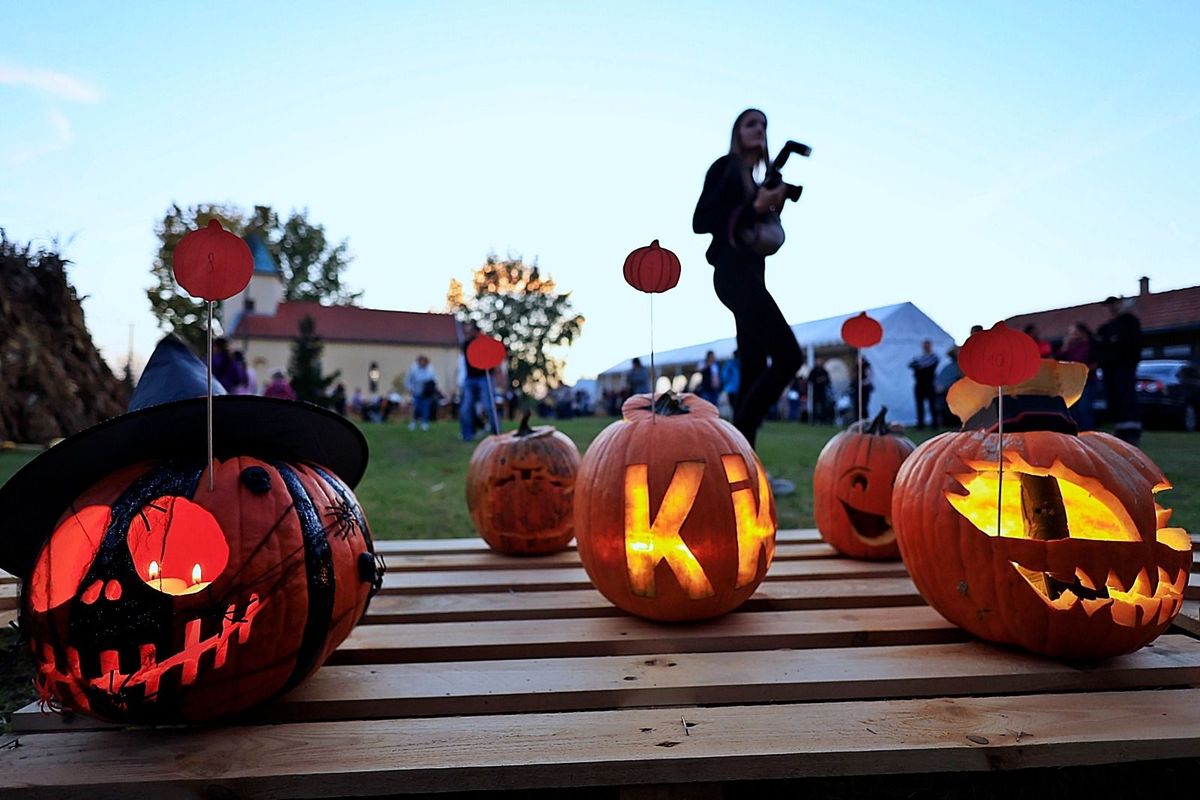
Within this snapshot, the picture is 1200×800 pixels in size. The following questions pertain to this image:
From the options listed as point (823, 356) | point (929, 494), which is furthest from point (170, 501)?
point (823, 356)

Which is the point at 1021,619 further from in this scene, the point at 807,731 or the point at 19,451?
the point at 19,451

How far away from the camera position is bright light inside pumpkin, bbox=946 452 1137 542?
168 cm

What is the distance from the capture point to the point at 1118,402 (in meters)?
7.29

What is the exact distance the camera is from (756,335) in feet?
11.8

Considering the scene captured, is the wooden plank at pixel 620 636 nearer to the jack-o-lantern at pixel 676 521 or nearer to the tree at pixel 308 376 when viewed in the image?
the jack-o-lantern at pixel 676 521

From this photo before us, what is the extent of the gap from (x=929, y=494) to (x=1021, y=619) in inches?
14.5

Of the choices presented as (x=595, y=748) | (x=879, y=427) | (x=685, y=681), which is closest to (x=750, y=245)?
(x=879, y=427)

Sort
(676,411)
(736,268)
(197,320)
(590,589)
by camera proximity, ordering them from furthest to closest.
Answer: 1. (197,320)
2. (736,268)
3. (590,589)
4. (676,411)

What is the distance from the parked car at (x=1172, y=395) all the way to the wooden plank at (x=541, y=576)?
1196 cm

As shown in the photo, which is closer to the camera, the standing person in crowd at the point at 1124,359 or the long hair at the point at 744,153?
the long hair at the point at 744,153

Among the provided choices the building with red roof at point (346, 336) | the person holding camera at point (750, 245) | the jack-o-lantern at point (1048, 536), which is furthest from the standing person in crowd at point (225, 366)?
the building with red roof at point (346, 336)

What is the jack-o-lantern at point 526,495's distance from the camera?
9.73 ft

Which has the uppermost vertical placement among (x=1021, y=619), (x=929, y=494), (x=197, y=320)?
(x=197, y=320)

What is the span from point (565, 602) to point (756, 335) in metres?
1.92
